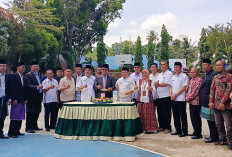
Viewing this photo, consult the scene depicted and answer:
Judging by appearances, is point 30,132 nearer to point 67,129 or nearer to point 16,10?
point 67,129

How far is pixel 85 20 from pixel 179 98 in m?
19.0

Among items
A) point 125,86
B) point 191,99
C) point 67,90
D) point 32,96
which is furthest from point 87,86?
point 191,99

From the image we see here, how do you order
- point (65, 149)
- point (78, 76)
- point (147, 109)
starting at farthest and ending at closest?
point (78, 76), point (147, 109), point (65, 149)

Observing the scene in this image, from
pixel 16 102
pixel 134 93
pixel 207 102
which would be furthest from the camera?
pixel 134 93

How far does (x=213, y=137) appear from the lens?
583cm

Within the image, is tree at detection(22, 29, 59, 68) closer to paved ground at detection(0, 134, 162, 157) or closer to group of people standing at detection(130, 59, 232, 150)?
group of people standing at detection(130, 59, 232, 150)

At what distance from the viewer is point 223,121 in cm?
542

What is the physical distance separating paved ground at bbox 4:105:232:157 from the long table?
1.30 feet

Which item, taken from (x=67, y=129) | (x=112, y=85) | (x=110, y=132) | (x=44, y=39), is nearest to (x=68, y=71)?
(x=112, y=85)

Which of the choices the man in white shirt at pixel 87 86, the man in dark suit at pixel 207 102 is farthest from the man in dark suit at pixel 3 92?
the man in dark suit at pixel 207 102

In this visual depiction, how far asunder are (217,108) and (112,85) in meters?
2.84

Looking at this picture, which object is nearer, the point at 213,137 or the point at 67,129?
the point at 213,137

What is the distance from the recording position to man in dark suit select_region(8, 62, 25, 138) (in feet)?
20.9

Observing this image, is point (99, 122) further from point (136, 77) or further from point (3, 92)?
point (3, 92)
